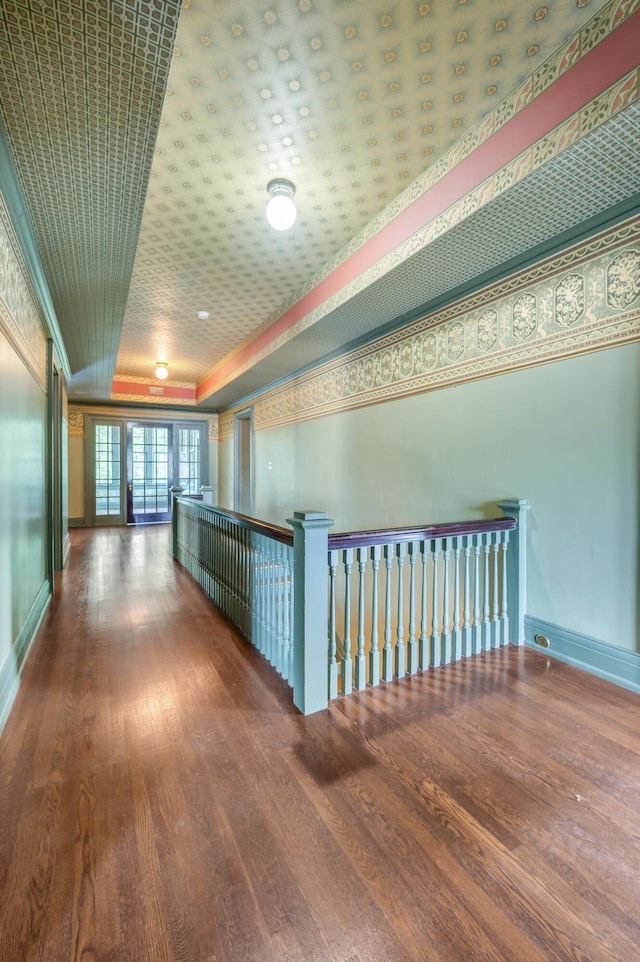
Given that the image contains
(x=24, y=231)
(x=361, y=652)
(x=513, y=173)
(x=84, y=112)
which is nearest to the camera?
(x=84, y=112)

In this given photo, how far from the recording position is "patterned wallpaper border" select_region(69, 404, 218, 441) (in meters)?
8.51

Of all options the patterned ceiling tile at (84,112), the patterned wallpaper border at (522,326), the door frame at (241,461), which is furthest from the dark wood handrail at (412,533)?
the door frame at (241,461)

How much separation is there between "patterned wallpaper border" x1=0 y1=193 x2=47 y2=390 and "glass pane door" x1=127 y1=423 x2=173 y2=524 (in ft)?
18.7

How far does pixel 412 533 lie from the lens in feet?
7.86

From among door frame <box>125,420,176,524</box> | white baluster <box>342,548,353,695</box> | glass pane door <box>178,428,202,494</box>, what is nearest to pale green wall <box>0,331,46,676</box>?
white baluster <box>342,548,353,695</box>

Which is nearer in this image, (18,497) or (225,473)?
(18,497)

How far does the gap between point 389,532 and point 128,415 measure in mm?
8101

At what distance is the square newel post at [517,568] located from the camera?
9.12 feet

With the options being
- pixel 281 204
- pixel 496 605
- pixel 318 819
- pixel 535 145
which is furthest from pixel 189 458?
pixel 318 819

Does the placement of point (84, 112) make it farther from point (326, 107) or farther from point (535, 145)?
point (535, 145)

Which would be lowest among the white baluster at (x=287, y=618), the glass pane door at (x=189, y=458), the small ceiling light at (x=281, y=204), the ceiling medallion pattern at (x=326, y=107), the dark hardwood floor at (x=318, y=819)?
the dark hardwood floor at (x=318, y=819)

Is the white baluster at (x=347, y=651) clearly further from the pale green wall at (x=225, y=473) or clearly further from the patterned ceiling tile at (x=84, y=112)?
the pale green wall at (x=225, y=473)

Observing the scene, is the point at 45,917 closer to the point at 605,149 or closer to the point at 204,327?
the point at 605,149

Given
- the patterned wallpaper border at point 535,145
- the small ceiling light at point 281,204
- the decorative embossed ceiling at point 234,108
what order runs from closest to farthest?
the decorative embossed ceiling at point 234,108 → the patterned wallpaper border at point 535,145 → the small ceiling light at point 281,204
